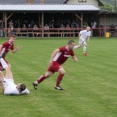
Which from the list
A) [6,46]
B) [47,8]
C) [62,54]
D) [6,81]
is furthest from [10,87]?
[47,8]

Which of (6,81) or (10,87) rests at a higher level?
(6,81)

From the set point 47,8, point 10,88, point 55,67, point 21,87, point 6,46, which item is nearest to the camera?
point 21,87

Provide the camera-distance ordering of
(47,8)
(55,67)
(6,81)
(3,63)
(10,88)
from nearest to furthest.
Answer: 1. (10,88)
2. (6,81)
3. (55,67)
4. (3,63)
5. (47,8)

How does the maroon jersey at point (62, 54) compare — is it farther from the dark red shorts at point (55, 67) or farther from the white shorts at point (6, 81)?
the white shorts at point (6, 81)

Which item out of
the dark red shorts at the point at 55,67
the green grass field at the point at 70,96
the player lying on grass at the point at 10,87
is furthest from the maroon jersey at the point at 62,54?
the player lying on grass at the point at 10,87

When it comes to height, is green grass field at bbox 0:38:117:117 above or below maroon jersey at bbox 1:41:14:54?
below

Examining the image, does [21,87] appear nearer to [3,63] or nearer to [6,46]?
[3,63]

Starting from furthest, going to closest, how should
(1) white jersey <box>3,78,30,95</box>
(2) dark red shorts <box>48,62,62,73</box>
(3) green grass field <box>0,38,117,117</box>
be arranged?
1. (2) dark red shorts <box>48,62,62,73</box>
2. (1) white jersey <box>3,78,30,95</box>
3. (3) green grass field <box>0,38,117,117</box>

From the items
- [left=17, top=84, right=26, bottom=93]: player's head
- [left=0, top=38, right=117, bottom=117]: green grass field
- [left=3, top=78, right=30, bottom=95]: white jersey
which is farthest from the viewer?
[left=3, top=78, right=30, bottom=95]: white jersey

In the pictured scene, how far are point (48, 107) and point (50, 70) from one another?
2497 millimetres

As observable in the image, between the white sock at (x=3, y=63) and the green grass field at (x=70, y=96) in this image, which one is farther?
the white sock at (x=3, y=63)

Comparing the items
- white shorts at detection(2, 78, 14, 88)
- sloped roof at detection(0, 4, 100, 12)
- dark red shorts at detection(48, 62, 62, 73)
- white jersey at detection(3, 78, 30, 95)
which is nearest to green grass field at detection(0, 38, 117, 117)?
white jersey at detection(3, 78, 30, 95)

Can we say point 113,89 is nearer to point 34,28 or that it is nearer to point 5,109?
point 5,109

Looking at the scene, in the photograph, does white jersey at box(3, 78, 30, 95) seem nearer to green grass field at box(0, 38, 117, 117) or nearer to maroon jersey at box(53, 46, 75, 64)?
green grass field at box(0, 38, 117, 117)
